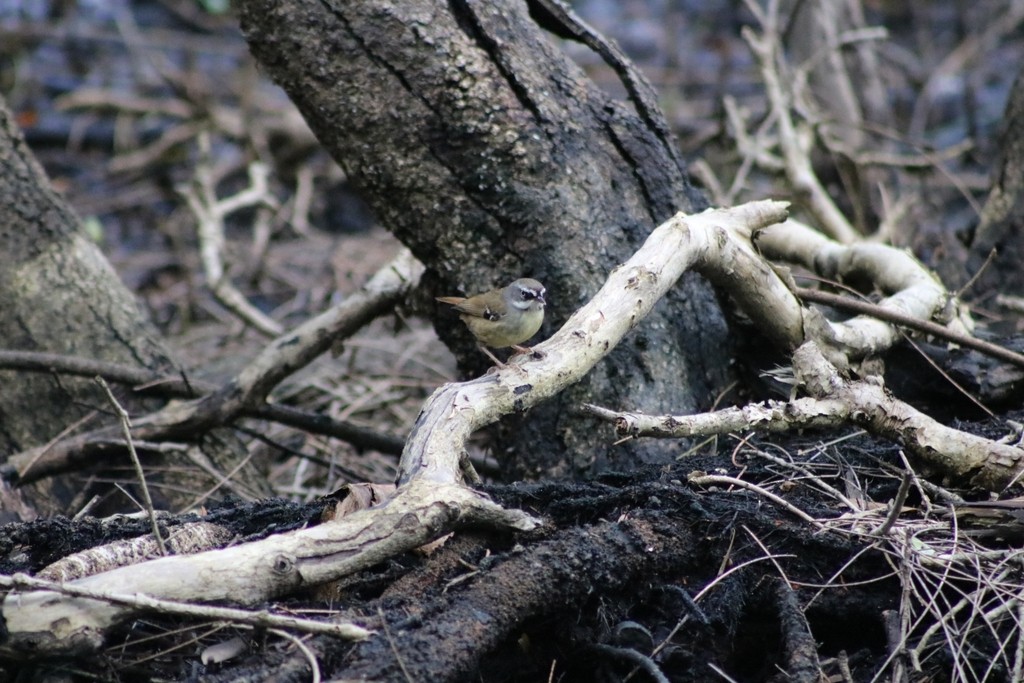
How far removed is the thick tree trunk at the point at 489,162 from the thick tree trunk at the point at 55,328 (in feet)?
4.87

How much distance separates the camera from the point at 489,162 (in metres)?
4.32

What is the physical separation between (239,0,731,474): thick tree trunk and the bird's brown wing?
0.06 metres

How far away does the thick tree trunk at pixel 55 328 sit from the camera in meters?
4.93

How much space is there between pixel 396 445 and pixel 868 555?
2646mm

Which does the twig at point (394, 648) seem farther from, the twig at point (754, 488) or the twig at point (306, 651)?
the twig at point (754, 488)

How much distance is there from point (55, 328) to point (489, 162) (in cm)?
231

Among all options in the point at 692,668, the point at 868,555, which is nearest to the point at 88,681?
the point at 692,668

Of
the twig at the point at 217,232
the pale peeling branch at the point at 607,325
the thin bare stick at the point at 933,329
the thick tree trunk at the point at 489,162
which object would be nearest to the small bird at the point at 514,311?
the thick tree trunk at the point at 489,162

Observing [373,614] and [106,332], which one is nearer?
[373,614]

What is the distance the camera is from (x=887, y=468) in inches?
140

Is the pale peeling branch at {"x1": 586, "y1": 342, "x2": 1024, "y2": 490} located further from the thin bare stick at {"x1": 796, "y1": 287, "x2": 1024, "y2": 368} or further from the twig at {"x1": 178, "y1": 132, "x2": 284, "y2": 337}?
the twig at {"x1": 178, "y1": 132, "x2": 284, "y2": 337}

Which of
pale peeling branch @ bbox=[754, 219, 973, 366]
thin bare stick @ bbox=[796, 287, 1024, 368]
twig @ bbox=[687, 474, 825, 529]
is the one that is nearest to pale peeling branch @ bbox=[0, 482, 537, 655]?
twig @ bbox=[687, 474, 825, 529]

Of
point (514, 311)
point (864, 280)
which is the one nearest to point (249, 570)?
point (514, 311)

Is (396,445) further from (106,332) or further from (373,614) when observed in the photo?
(373,614)
